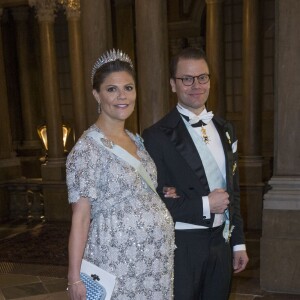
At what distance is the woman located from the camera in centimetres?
181

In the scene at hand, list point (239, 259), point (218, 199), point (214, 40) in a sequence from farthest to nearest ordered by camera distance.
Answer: point (214, 40) < point (239, 259) < point (218, 199)

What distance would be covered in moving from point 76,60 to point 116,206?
7.23 meters

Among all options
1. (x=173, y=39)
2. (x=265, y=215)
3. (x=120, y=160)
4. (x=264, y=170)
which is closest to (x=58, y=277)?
(x=265, y=215)

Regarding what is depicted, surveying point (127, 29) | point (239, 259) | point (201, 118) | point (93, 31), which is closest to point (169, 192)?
point (201, 118)

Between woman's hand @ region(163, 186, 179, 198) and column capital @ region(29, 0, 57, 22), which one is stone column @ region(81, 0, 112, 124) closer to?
woman's hand @ region(163, 186, 179, 198)

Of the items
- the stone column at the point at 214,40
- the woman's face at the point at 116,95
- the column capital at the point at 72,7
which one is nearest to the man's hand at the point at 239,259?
A: the woman's face at the point at 116,95

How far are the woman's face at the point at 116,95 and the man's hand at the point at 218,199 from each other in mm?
570

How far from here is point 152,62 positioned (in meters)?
4.38

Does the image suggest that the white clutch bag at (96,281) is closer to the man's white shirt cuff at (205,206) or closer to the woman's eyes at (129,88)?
the man's white shirt cuff at (205,206)

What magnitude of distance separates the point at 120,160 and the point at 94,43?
3164 millimetres

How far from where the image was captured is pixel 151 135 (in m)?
2.04

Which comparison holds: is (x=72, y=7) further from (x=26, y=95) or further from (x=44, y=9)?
(x=26, y=95)

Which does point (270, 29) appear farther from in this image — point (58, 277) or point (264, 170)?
point (58, 277)

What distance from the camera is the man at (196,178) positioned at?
76.7 inches
